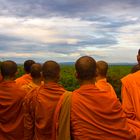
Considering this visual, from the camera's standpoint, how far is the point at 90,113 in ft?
21.4

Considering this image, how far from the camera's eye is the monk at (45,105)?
7.16 meters

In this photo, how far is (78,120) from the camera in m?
6.55

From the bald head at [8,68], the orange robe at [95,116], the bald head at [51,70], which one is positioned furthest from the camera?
the bald head at [8,68]

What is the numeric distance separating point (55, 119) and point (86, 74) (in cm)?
79

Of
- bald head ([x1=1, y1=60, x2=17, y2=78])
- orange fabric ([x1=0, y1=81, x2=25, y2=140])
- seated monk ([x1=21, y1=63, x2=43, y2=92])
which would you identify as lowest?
orange fabric ([x1=0, y1=81, x2=25, y2=140])

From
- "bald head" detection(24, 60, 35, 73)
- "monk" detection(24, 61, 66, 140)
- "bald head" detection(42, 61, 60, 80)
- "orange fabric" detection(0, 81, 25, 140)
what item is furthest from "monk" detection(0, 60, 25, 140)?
"bald head" detection(24, 60, 35, 73)

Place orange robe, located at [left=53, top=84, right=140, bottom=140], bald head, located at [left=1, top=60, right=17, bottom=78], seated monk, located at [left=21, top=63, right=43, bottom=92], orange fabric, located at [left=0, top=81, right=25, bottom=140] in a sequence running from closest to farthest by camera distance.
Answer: orange robe, located at [left=53, top=84, right=140, bottom=140]
orange fabric, located at [left=0, top=81, right=25, bottom=140]
bald head, located at [left=1, top=60, right=17, bottom=78]
seated monk, located at [left=21, top=63, right=43, bottom=92]

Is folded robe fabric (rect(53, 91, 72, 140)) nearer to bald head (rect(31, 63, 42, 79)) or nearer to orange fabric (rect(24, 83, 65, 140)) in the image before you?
orange fabric (rect(24, 83, 65, 140))

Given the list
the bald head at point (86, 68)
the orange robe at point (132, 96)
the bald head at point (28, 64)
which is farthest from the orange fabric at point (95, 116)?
the bald head at point (28, 64)

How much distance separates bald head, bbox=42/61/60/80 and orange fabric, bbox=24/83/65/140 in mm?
130

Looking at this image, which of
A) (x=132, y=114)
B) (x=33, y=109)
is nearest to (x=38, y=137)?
(x=33, y=109)

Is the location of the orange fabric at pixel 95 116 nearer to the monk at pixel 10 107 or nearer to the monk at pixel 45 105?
the monk at pixel 45 105

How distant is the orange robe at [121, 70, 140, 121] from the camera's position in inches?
279

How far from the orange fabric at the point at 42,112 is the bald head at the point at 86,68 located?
26.2 inches
